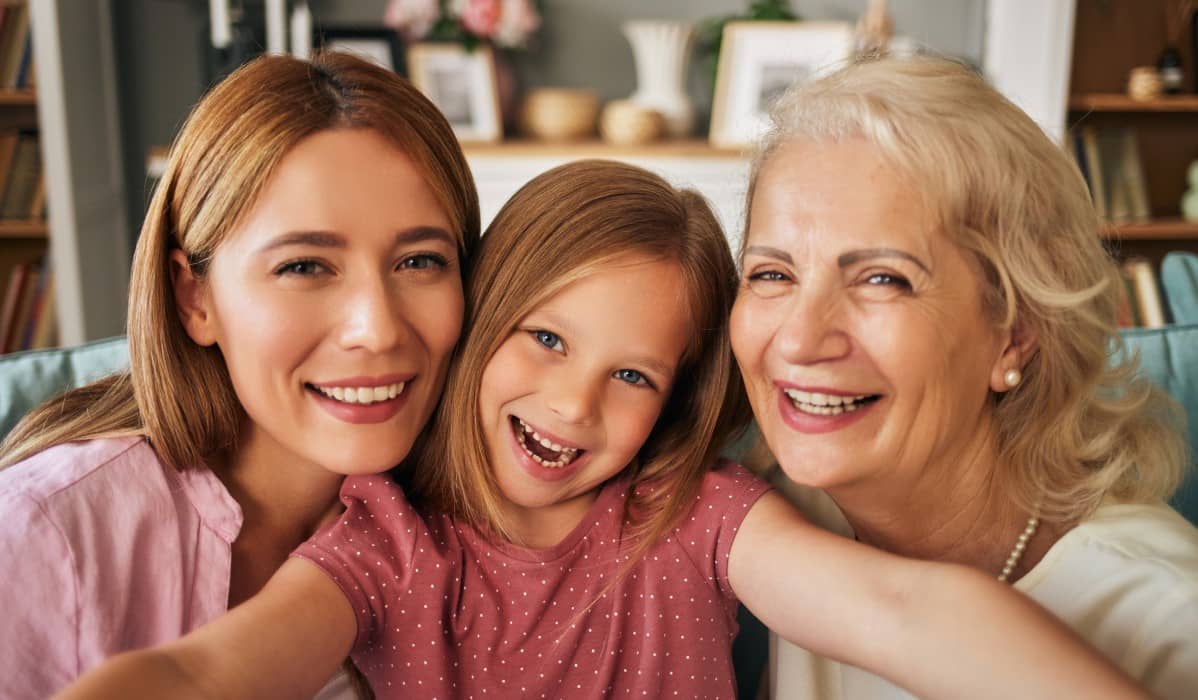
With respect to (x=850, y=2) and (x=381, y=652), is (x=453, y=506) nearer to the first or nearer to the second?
(x=381, y=652)

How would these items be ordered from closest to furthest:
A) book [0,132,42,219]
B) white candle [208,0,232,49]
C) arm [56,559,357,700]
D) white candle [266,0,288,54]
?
arm [56,559,357,700], white candle [208,0,232,49], white candle [266,0,288,54], book [0,132,42,219]

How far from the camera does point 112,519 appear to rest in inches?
51.1

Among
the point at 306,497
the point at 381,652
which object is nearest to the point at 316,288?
the point at 306,497

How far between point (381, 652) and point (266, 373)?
0.36 meters

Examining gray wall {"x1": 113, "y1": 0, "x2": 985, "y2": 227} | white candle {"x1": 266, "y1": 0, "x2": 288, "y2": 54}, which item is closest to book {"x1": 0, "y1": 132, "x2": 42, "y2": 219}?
gray wall {"x1": 113, "y1": 0, "x2": 985, "y2": 227}

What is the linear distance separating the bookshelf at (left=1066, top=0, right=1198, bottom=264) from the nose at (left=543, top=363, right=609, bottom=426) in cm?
378

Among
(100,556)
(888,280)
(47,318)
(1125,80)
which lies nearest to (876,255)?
(888,280)

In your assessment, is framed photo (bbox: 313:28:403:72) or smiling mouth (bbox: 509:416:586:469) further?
framed photo (bbox: 313:28:403:72)

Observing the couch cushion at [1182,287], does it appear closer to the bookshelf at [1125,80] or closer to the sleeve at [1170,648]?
the sleeve at [1170,648]

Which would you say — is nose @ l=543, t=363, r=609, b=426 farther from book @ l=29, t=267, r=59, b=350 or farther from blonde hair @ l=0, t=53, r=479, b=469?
book @ l=29, t=267, r=59, b=350

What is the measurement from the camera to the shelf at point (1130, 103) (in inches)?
176

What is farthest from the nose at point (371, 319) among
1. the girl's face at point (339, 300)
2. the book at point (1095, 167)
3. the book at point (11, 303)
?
the book at point (1095, 167)

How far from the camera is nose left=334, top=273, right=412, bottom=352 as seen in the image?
4.15 feet

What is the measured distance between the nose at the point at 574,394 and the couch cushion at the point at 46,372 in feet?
2.23
